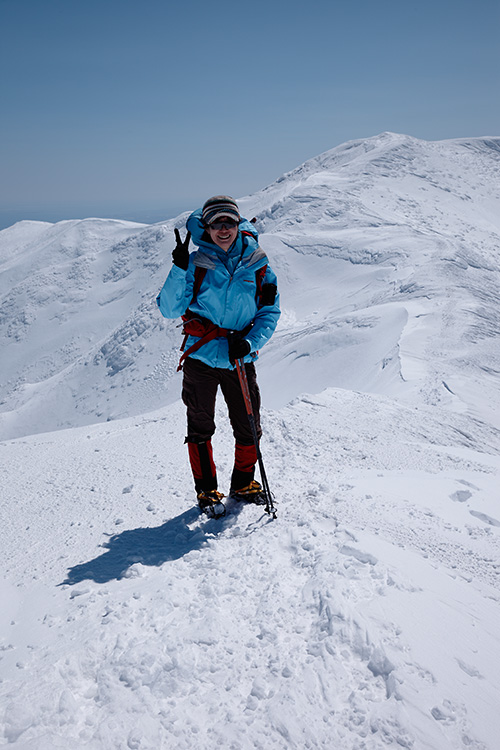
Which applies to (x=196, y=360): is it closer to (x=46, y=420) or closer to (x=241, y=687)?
(x=241, y=687)

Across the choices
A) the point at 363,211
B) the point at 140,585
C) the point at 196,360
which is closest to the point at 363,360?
the point at 196,360

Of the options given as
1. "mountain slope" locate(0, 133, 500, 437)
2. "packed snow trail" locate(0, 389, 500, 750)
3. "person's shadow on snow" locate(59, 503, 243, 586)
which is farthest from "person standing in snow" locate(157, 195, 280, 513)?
"mountain slope" locate(0, 133, 500, 437)

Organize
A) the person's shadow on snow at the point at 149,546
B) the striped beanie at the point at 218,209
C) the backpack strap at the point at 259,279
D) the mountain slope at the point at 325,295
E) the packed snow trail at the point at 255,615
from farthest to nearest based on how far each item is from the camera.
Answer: the mountain slope at the point at 325,295
the backpack strap at the point at 259,279
the striped beanie at the point at 218,209
the person's shadow on snow at the point at 149,546
the packed snow trail at the point at 255,615

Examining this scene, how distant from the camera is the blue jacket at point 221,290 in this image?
3.54 meters

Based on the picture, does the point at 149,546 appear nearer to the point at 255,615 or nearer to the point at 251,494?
the point at 251,494

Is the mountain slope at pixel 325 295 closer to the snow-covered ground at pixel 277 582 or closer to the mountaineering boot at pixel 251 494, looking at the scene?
the snow-covered ground at pixel 277 582

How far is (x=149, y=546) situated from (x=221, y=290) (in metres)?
1.96

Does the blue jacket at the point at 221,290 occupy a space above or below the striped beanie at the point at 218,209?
below

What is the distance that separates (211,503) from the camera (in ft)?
12.5

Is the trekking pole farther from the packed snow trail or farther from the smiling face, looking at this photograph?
the smiling face

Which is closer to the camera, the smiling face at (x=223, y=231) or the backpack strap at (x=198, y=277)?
the smiling face at (x=223, y=231)

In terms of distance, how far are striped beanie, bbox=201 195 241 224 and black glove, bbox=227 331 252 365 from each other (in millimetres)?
859

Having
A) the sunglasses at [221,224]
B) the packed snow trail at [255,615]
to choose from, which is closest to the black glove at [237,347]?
the sunglasses at [221,224]

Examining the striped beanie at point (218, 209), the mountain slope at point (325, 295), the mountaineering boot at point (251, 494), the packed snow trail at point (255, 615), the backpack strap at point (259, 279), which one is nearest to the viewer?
the packed snow trail at point (255, 615)
